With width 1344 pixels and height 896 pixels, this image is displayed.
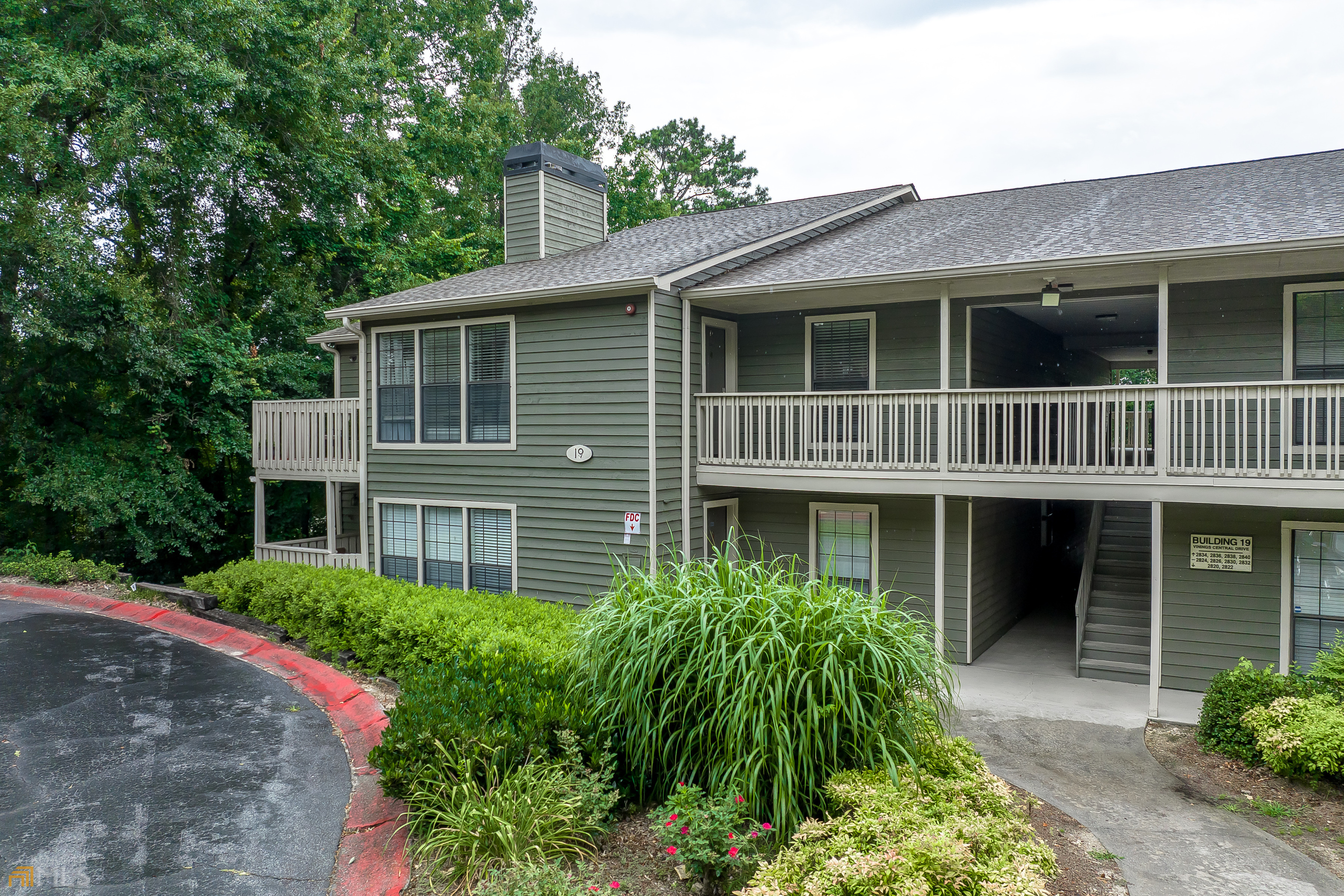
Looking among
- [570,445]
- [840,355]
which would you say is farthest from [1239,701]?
[570,445]

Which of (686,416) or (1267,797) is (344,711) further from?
(1267,797)

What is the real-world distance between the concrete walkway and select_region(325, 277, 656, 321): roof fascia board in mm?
5839

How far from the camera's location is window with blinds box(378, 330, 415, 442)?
39.7ft

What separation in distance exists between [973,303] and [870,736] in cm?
699

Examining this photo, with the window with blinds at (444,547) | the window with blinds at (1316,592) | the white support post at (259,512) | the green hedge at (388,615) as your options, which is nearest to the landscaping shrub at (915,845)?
the green hedge at (388,615)

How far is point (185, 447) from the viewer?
16.2 metres

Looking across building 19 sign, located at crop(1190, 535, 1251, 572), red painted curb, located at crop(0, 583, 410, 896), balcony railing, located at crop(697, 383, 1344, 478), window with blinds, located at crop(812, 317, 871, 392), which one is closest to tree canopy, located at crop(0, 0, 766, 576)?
red painted curb, located at crop(0, 583, 410, 896)

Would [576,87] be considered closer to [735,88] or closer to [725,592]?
[735,88]

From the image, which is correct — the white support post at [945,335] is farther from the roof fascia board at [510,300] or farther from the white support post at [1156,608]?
the roof fascia board at [510,300]

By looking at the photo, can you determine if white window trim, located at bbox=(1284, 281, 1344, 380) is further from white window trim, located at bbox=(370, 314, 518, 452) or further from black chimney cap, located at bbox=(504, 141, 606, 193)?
black chimney cap, located at bbox=(504, 141, 606, 193)

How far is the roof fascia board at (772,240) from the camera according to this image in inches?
390

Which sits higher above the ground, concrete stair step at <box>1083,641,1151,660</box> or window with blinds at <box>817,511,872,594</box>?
window with blinds at <box>817,511,872,594</box>

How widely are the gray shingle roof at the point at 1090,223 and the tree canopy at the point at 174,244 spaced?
402 inches

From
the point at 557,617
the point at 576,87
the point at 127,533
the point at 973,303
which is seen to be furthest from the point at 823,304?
the point at 576,87
